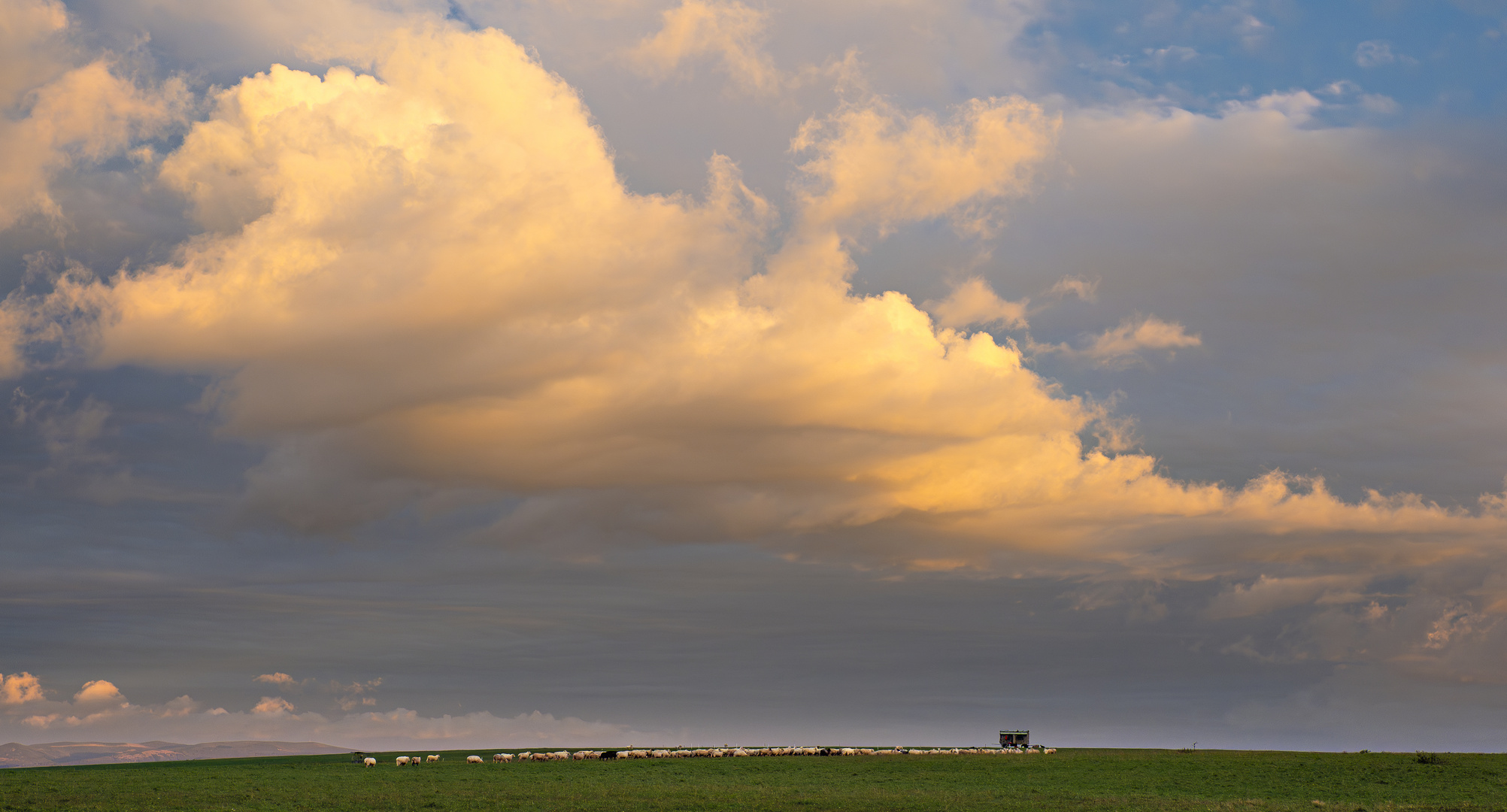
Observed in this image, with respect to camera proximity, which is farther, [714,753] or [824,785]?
[714,753]

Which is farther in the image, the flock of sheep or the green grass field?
the flock of sheep

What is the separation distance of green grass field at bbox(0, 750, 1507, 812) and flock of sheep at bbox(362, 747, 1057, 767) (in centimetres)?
579

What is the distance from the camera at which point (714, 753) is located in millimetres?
144750

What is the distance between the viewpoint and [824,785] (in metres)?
89.6

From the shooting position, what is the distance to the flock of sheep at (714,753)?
134m

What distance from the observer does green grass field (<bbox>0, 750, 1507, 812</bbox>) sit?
71.1 metres

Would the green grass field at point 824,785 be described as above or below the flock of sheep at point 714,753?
above

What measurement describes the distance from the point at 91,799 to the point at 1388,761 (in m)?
112

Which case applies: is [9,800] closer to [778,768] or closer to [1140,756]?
[778,768]

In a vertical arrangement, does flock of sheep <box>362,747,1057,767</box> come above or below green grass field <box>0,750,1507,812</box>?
below

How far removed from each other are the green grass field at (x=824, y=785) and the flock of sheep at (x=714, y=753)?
579 centimetres

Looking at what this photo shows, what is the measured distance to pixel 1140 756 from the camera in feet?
428

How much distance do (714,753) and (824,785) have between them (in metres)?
58.1

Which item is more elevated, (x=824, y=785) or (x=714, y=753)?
(x=824, y=785)
